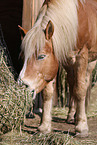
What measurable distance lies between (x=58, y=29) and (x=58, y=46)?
218mm

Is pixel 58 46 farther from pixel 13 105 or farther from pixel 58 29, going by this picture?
pixel 13 105

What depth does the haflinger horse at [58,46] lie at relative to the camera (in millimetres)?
3021

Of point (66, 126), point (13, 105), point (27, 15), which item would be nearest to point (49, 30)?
point (13, 105)

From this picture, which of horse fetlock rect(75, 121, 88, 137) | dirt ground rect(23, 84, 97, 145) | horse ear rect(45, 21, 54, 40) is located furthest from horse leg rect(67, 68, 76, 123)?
horse ear rect(45, 21, 54, 40)

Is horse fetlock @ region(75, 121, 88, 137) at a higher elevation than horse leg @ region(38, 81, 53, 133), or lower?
lower

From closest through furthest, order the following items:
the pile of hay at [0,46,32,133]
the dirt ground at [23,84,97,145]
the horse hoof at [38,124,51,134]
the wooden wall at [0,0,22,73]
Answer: the pile of hay at [0,46,32,133], the dirt ground at [23,84,97,145], the horse hoof at [38,124,51,134], the wooden wall at [0,0,22,73]

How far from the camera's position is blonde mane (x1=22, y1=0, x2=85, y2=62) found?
9.97 ft

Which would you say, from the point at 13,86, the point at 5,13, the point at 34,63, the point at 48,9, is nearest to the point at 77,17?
the point at 48,9

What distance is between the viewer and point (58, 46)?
10.3 feet

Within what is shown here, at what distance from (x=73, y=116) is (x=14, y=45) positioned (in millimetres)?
1724

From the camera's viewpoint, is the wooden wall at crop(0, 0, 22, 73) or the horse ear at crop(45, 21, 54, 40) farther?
the wooden wall at crop(0, 0, 22, 73)

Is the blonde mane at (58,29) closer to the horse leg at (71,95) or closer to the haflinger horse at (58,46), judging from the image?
the haflinger horse at (58,46)

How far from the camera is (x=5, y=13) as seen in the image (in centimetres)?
480

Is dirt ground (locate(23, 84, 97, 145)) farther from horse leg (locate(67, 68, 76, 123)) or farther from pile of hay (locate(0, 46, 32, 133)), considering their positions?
pile of hay (locate(0, 46, 32, 133))
